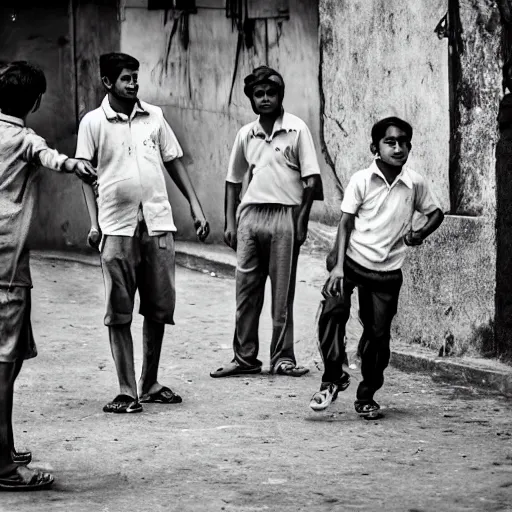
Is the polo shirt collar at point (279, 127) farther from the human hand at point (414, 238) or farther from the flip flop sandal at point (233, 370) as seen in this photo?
the human hand at point (414, 238)

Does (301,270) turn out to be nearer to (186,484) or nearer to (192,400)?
(192,400)

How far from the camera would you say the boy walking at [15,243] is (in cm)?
516

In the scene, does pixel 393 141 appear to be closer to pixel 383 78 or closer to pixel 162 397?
pixel 162 397

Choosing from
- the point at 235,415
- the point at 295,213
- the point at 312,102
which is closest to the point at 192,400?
the point at 235,415

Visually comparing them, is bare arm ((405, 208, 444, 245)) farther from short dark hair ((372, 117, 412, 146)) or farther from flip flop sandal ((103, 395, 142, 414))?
flip flop sandal ((103, 395, 142, 414))

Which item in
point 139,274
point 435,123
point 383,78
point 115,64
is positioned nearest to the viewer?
point 115,64

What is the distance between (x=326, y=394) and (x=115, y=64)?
6.81 feet

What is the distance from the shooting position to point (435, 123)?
8.38 m

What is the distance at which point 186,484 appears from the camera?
5246 millimetres

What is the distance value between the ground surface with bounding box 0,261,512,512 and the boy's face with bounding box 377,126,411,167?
133 cm

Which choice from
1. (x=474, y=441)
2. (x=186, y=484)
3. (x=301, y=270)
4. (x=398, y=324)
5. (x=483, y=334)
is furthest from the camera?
(x=301, y=270)

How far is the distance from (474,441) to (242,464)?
3.97 feet

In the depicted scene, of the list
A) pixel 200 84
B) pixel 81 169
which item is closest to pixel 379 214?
pixel 81 169

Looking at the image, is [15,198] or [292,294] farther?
[292,294]
